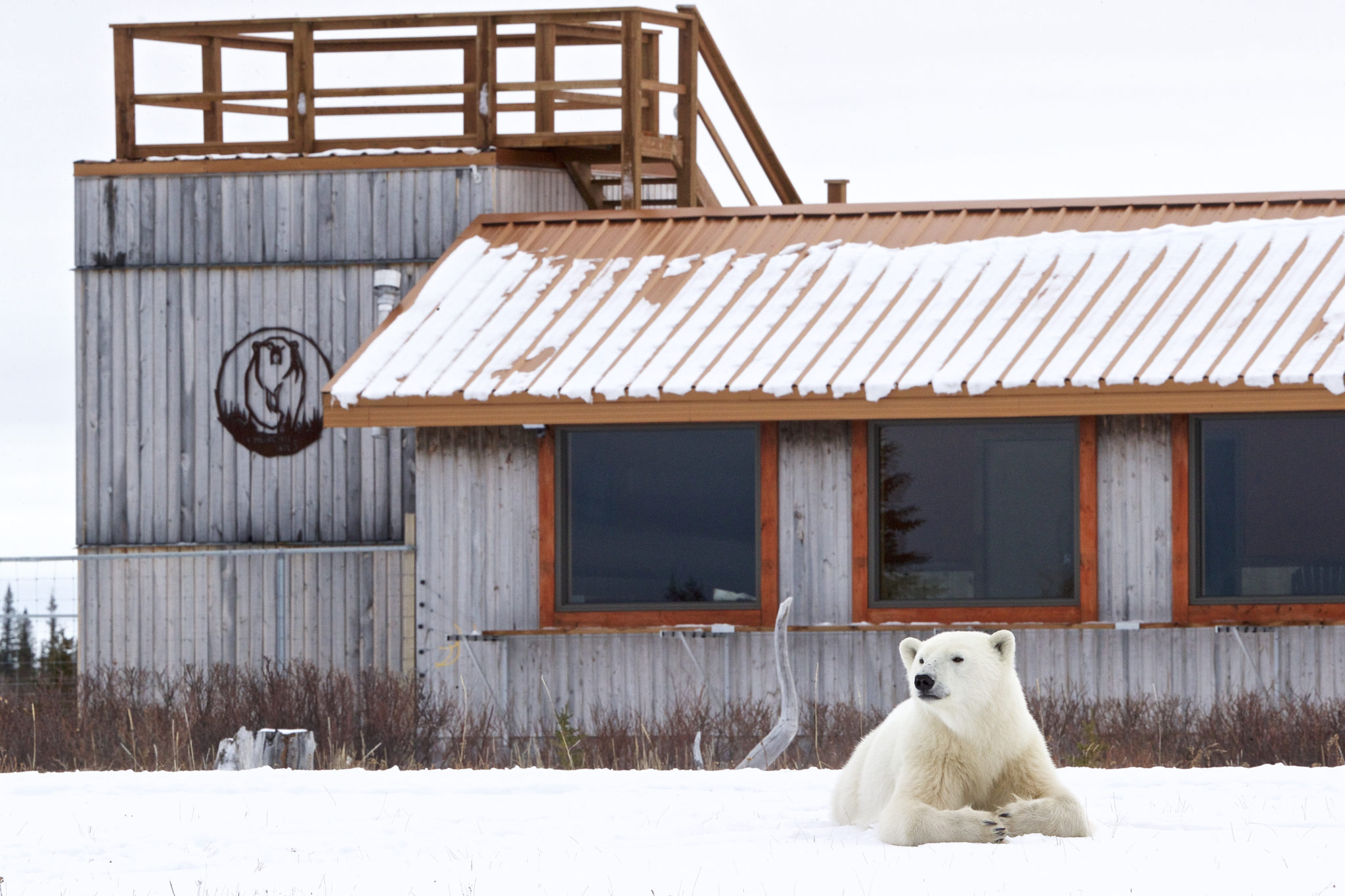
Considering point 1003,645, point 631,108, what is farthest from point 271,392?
point 1003,645

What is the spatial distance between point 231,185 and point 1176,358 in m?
9.69

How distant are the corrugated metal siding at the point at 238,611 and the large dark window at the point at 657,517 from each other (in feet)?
11.2

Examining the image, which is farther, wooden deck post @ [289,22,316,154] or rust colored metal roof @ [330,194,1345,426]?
wooden deck post @ [289,22,316,154]

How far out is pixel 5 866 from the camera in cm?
630

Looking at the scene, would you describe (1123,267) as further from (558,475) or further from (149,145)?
(149,145)

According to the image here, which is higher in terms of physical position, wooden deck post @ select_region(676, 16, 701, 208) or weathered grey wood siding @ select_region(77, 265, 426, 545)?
wooden deck post @ select_region(676, 16, 701, 208)

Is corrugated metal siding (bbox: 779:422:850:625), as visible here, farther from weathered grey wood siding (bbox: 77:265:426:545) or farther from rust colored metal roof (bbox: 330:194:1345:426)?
weathered grey wood siding (bbox: 77:265:426:545)

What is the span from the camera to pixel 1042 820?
20.3 ft

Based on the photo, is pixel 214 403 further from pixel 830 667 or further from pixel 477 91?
pixel 830 667

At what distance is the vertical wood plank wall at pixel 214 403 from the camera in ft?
55.0

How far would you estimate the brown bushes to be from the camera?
438 inches

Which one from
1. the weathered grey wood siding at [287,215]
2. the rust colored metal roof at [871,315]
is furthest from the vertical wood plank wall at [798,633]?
the weathered grey wood siding at [287,215]

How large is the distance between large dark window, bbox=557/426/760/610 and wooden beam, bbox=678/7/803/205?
5363 mm

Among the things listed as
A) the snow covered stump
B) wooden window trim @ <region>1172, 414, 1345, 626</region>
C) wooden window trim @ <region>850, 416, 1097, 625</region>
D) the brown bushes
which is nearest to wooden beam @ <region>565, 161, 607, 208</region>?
wooden window trim @ <region>850, 416, 1097, 625</region>
